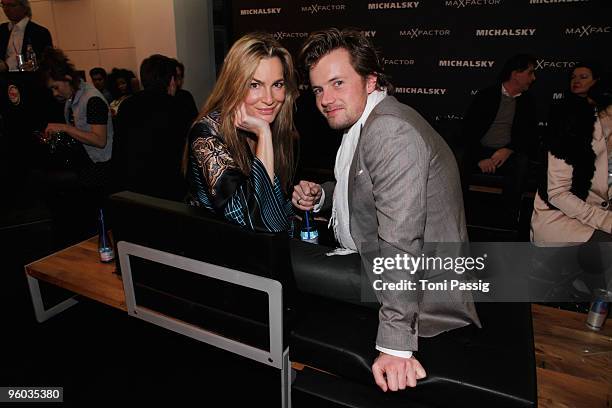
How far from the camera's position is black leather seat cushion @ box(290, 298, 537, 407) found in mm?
1086

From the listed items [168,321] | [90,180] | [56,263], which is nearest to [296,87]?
[168,321]

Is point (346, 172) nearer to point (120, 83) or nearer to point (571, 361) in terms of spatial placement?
point (571, 361)

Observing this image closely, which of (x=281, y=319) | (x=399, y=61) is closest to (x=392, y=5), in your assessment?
(x=399, y=61)

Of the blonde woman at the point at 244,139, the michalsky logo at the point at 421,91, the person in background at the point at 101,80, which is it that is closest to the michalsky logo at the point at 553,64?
the michalsky logo at the point at 421,91

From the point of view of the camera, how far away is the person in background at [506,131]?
11.9 ft

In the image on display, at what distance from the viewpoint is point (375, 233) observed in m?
1.34

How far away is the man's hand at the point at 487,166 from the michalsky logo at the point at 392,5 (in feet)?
6.64

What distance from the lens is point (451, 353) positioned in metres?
1.19

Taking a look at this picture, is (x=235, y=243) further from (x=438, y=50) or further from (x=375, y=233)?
(x=438, y=50)

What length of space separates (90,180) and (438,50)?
12.4 feet

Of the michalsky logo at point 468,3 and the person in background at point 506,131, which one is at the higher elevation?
the michalsky logo at point 468,3

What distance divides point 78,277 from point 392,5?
4287 millimetres

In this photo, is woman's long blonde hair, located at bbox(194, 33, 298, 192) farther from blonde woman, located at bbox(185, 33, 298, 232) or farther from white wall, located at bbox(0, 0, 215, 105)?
white wall, located at bbox(0, 0, 215, 105)

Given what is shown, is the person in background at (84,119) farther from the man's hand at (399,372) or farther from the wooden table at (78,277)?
the man's hand at (399,372)
